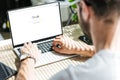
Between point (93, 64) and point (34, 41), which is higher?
point (93, 64)

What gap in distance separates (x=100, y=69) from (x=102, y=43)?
9cm

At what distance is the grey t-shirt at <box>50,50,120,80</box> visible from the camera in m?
0.67

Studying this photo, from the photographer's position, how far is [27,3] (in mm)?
3408

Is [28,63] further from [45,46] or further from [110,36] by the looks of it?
[110,36]

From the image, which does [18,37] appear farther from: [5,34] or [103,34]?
[5,34]

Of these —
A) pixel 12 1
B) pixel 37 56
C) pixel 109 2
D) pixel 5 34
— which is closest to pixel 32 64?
pixel 37 56

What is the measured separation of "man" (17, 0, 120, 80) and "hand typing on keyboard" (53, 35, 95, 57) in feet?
2.10

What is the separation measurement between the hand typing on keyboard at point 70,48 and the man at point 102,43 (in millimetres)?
641

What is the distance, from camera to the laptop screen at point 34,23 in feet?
4.75

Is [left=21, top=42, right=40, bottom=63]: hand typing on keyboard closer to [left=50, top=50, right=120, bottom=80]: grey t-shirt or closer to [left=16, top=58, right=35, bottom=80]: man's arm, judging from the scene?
[left=16, top=58, right=35, bottom=80]: man's arm

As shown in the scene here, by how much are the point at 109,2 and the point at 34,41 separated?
0.91m

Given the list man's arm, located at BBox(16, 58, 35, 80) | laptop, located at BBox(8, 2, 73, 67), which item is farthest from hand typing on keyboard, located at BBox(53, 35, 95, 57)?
man's arm, located at BBox(16, 58, 35, 80)

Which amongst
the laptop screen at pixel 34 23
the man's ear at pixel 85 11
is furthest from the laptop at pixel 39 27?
the man's ear at pixel 85 11

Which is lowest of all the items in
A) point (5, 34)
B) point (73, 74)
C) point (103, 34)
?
point (5, 34)
